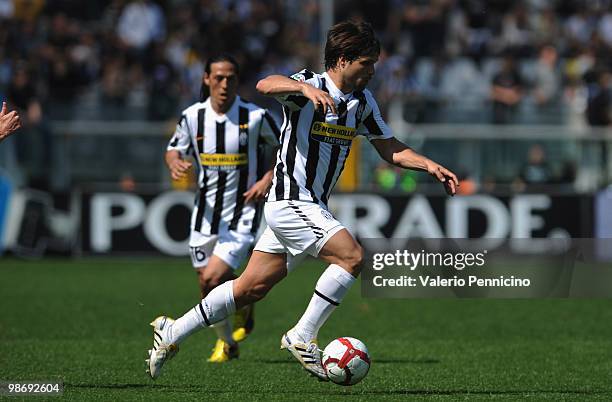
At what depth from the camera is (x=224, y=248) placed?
921cm

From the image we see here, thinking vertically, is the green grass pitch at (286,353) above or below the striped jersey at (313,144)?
below

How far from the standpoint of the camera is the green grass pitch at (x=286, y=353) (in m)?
7.44

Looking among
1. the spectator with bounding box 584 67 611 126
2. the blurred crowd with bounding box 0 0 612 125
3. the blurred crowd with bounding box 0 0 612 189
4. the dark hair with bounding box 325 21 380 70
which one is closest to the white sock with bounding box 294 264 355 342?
the dark hair with bounding box 325 21 380 70

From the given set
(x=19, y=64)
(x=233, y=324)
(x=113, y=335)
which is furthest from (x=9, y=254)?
(x=233, y=324)

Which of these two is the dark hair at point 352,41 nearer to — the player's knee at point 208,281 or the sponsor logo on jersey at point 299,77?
the sponsor logo on jersey at point 299,77

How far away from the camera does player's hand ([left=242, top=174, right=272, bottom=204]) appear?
902 centimetres

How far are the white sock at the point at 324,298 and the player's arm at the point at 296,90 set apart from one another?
39.6 inches

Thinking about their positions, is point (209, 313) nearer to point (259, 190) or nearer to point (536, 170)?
point (259, 190)

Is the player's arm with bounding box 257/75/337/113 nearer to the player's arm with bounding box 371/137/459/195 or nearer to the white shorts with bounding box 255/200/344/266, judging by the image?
the white shorts with bounding box 255/200/344/266

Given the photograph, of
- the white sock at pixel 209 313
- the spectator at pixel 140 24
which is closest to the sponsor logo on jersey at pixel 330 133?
the white sock at pixel 209 313

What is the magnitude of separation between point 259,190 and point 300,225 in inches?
78.4

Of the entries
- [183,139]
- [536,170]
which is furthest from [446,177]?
[536,170]

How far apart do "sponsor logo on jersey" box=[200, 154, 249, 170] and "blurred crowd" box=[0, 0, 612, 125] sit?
1041cm

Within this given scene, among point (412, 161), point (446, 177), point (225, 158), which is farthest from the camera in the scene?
point (225, 158)
